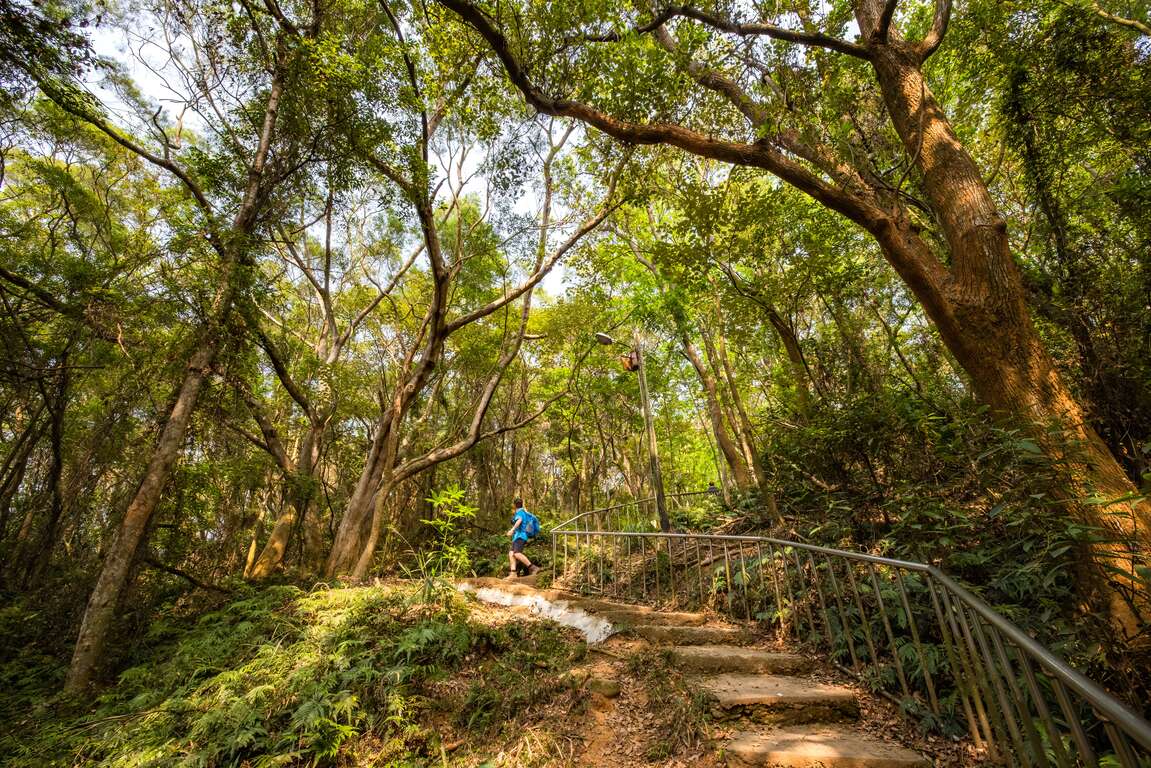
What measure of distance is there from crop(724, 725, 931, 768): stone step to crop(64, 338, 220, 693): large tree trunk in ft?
24.2

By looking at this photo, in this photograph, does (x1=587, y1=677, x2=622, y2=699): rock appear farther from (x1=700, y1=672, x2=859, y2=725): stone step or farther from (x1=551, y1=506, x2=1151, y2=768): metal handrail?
(x1=551, y1=506, x2=1151, y2=768): metal handrail

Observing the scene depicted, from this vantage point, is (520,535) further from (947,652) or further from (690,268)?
(947,652)

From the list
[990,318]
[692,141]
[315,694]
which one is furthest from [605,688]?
[692,141]

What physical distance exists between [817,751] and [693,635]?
5.86ft

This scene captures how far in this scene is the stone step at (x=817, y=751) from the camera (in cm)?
262

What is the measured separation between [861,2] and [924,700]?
6.94 meters

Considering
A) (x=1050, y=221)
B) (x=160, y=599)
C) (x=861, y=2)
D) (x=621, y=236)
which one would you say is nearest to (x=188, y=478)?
(x=160, y=599)

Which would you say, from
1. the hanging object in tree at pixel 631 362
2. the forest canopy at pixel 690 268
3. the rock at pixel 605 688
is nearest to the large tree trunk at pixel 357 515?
the forest canopy at pixel 690 268

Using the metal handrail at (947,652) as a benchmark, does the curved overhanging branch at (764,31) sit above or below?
above

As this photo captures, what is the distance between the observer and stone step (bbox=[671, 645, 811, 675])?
12.5 ft

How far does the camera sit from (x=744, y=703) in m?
3.20

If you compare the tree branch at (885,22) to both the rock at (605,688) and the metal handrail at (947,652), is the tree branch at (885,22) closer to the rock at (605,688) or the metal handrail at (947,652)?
the metal handrail at (947,652)

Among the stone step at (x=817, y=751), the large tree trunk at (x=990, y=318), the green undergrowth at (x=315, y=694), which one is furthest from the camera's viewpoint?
the green undergrowth at (x=315, y=694)

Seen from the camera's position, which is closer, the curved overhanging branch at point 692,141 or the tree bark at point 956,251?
the tree bark at point 956,251
